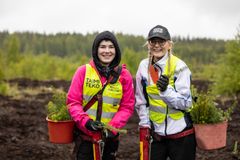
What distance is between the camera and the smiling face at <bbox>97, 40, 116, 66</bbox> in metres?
4.11

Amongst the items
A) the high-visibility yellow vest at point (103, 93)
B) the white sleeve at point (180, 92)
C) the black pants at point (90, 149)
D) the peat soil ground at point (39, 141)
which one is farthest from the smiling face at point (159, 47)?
the peat soil ground at point (39, 141)

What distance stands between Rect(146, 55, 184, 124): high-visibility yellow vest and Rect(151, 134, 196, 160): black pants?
21 cm

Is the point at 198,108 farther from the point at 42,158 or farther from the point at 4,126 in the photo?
the point at 4,126

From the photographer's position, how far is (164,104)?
13.2ft

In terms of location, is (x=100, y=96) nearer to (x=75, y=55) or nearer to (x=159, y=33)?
(x=159, y=33)

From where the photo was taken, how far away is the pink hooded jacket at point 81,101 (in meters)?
4.01

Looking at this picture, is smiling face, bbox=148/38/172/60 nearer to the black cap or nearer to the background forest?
the black cap

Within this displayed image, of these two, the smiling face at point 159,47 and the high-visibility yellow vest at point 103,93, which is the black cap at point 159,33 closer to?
the smiling face at point 159,47

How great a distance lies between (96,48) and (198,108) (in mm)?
1128

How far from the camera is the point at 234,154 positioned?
689 centimetres

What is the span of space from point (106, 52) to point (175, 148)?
1.09 m

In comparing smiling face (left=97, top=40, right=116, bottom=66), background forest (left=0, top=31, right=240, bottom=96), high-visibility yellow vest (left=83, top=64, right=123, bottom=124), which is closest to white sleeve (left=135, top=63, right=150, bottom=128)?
high-visibility yellow vest (left=83, top=64, right=123, bottom=124)

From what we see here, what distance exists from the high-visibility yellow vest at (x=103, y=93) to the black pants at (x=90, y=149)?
0.25 m

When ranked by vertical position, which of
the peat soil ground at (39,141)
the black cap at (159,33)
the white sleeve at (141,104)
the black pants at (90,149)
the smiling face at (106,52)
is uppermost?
the black cap at (159,33)
